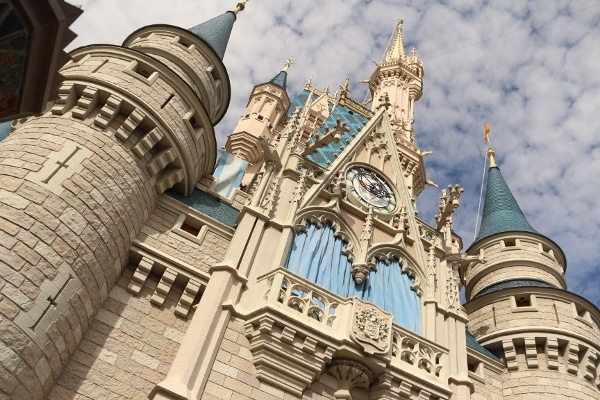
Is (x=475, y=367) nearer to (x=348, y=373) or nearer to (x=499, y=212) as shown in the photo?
(x=348, y=373)

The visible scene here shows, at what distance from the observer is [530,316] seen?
15.0 m

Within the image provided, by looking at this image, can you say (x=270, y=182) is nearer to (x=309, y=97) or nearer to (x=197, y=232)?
(x=197, y=232)

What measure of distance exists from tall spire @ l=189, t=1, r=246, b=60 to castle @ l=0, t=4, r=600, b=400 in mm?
226

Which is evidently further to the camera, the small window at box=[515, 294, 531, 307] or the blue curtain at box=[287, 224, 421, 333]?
the small window at box=[515, 294, 531, 307]

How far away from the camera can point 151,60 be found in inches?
479

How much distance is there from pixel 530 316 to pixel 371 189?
5.85 m

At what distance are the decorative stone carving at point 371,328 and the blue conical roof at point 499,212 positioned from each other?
1044cm

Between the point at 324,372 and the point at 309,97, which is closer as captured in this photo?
the point at 324,372

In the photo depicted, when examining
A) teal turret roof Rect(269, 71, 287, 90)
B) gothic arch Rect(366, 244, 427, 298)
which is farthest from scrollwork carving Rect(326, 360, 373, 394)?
teal turret roof Rect(269, 71, 287, 90)

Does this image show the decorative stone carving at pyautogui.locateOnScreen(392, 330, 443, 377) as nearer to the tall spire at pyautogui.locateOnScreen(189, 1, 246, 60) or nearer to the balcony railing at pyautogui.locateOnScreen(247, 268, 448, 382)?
the balcony railing at pyautogui.locateOnScreen(247, 268, 448, 382)

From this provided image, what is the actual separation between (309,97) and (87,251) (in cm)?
2488

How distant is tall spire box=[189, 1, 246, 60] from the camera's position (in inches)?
623

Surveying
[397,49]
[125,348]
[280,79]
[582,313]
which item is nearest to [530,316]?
[582,313]

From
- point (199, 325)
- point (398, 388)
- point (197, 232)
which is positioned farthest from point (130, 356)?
point (398, 388)
